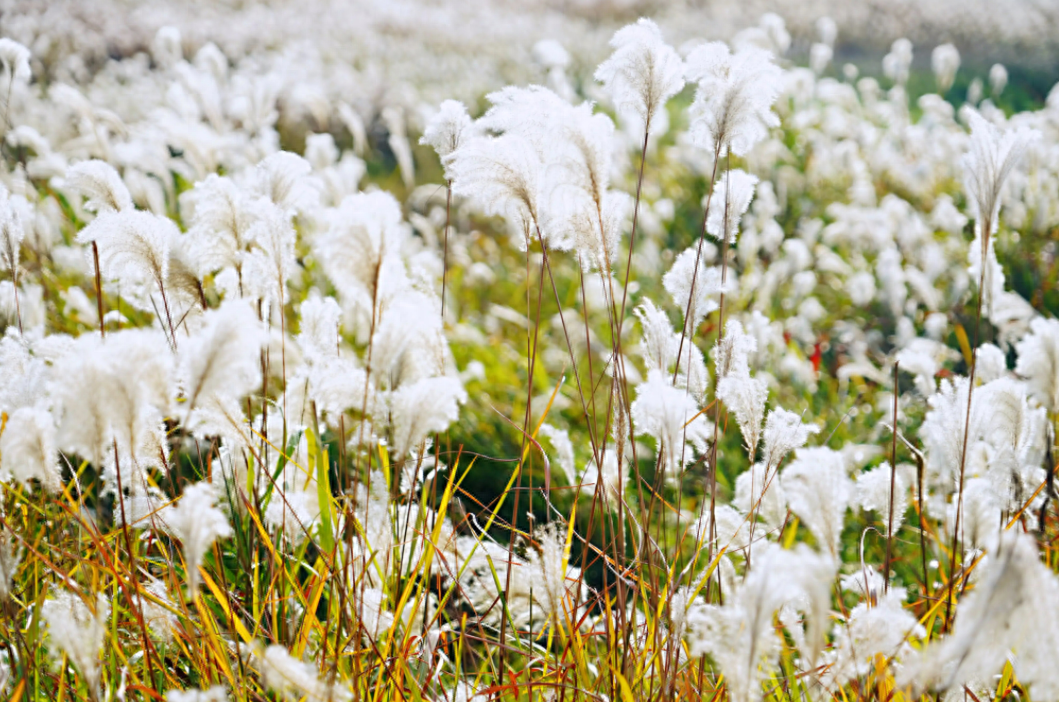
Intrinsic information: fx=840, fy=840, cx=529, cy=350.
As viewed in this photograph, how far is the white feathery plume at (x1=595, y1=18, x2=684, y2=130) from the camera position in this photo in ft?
4.66

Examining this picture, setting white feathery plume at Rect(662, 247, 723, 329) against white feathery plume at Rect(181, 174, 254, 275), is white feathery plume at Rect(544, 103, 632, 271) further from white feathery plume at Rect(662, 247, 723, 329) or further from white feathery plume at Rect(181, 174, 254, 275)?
white feathery plume at Rect(181, 174, 254, 275)

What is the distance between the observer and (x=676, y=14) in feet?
58.7

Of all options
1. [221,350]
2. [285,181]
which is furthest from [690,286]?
[221,350]

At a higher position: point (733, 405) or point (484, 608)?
point (733, 405)

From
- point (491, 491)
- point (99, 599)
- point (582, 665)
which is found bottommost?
point (491, 491)

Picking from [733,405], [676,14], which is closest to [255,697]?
Result: [733,405]

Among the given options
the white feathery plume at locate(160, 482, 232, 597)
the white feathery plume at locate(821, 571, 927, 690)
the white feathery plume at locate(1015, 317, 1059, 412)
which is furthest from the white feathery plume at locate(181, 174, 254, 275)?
the white feathery plume at locate(1015, 317, 1059, 412)

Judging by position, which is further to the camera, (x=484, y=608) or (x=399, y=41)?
(x=399, y=41)

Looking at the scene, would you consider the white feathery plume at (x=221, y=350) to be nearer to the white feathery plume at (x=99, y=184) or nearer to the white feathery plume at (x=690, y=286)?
the white feathery plume at (x=99, y=184)

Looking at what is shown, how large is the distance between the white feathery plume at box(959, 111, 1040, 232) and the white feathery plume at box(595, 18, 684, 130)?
500mm

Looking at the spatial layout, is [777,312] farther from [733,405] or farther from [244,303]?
[244,303]

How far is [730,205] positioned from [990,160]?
1.44 feet

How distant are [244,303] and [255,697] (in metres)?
0.88

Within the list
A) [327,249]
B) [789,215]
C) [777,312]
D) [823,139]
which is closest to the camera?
[327,249]
